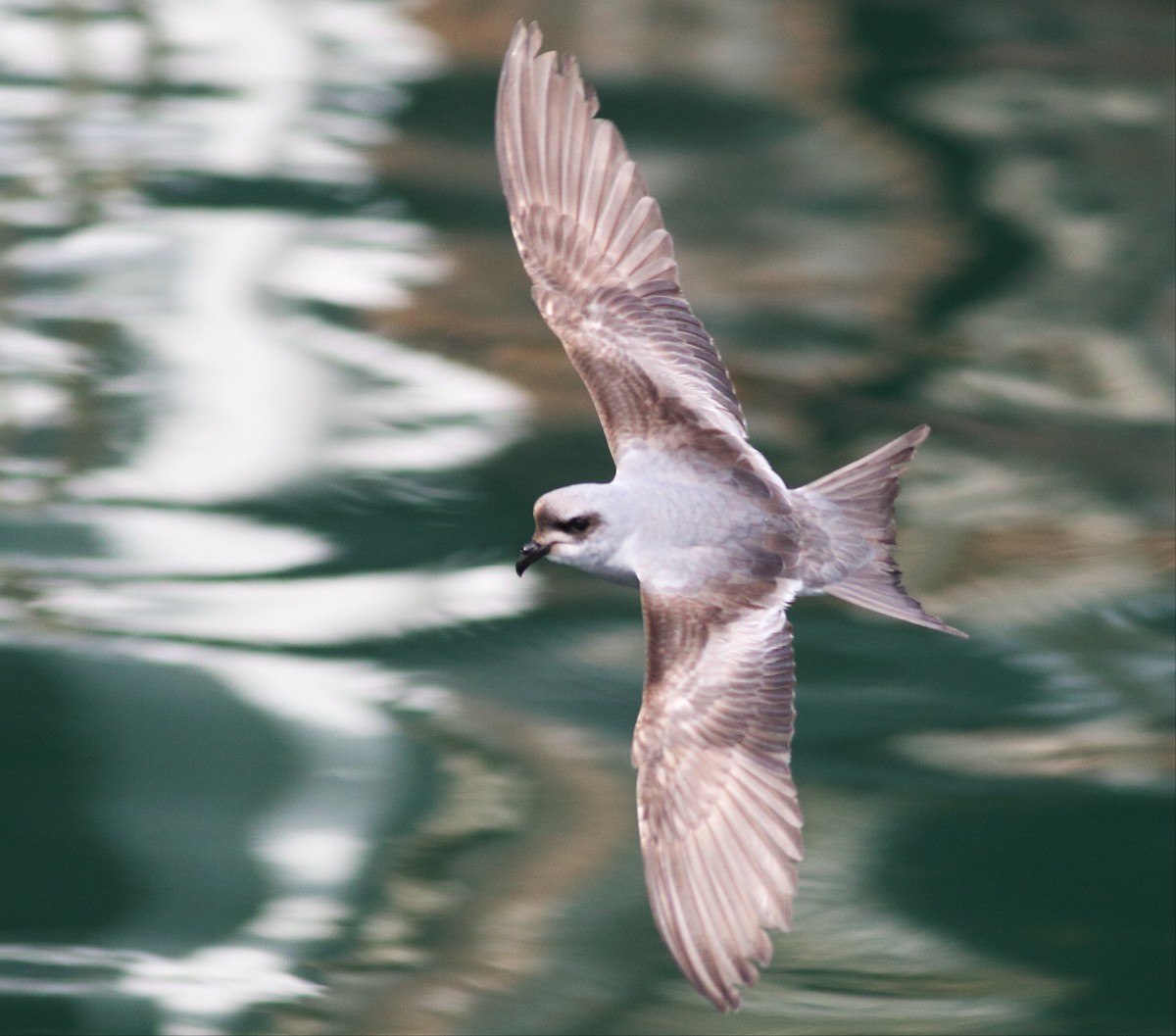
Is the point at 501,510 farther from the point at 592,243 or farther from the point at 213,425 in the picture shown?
the point at 592,243

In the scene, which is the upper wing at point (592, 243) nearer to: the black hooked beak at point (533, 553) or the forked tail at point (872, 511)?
the forked tail at point (872, 511)

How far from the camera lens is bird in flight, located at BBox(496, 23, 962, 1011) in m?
3.57

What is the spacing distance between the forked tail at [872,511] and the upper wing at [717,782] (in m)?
0.18

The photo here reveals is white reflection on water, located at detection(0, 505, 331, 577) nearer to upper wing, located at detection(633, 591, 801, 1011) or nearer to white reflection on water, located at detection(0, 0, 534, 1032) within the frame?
white reflection on water, located at detection(0, 0, 534, 1032)

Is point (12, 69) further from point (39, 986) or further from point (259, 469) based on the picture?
point (39, 986)

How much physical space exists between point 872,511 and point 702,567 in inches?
15.2

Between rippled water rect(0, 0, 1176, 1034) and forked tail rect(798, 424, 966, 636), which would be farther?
rippled water rect(0, 0, 1176, 1034)

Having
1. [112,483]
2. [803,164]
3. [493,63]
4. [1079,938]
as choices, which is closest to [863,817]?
[1079,938]

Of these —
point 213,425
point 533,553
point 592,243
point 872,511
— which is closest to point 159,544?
point 213,425

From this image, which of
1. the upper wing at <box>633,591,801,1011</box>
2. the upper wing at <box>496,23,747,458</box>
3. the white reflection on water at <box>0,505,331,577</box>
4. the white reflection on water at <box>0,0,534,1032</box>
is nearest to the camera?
the upper wing at <box>633,591,801,1011</box>

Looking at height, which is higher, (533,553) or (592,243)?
(592,243)

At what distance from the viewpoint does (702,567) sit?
383cm

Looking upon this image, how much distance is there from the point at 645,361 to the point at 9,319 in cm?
353

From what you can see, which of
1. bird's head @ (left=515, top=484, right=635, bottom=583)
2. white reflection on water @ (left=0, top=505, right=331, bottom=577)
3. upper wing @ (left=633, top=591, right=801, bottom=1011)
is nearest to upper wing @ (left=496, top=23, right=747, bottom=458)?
bird's head @ (left=515, top=484, right=635, bottom=583)
